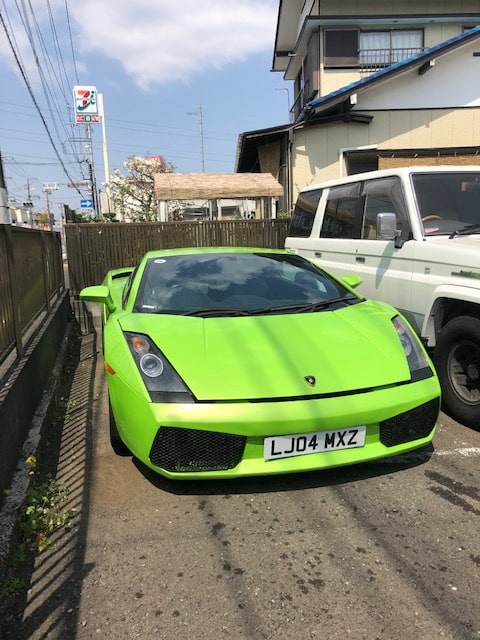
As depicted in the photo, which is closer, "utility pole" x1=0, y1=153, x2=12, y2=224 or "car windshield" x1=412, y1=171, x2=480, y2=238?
"car windshield" x1=412, y1=171, x2=480, y2=238

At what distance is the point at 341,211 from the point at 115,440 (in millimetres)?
3669

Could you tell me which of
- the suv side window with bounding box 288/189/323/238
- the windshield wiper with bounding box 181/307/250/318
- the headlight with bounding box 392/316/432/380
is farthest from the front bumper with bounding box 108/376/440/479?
the suv side window with bounding box 288/189/323/238

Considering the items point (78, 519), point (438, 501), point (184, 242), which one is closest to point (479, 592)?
point (438, 501)

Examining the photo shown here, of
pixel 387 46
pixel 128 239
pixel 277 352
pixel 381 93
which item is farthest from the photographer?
pixel 387 46

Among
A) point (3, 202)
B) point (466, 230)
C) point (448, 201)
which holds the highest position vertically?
point (3, 202)

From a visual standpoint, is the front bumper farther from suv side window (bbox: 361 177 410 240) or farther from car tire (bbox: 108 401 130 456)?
suv side window (bbox: 361 177 410 240)

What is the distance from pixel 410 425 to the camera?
2795mm

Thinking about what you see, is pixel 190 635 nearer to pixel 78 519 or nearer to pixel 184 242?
pixel 78 519

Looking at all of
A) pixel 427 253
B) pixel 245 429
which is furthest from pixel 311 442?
pixel 427 253

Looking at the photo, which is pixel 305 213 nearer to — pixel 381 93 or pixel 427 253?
pixel 427 253

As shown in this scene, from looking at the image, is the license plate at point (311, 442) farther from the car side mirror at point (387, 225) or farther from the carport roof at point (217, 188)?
the carport roof at point (217, 188)

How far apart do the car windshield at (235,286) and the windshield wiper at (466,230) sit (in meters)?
1.11

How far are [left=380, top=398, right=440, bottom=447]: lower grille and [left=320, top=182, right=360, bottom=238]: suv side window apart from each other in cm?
282

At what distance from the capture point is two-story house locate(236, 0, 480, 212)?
502 inches
